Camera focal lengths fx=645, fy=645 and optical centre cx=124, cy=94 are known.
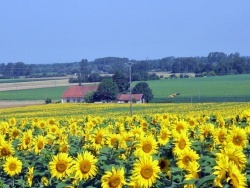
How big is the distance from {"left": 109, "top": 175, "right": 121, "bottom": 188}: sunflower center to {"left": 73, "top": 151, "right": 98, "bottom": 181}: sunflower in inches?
20.7

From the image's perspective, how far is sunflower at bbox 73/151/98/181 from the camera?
4.80 metres

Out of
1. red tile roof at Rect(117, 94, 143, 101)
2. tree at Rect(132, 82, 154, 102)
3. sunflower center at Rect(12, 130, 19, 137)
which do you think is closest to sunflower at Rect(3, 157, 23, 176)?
sunflower center at Rect(12, 130, 19, 137)

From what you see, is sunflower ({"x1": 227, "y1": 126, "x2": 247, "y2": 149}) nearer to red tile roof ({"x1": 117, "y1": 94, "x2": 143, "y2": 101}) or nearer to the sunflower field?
the sunflower field

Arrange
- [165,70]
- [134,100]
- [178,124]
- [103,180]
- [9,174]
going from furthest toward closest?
[165,70]
[134,100]
[178,124]
[9,174]
[103,180]

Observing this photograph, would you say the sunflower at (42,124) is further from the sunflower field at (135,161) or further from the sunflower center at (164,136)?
the sunflower center at (164,136)

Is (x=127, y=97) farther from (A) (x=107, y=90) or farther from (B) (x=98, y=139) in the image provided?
Result: (B) (x=98, y=139)

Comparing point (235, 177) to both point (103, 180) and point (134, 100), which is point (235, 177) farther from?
point (134, 100)

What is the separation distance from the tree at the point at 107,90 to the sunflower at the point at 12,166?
53.0 m

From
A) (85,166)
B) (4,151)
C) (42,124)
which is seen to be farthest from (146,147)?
(42,124)

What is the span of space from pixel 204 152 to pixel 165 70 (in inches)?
4631

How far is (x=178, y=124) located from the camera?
7.17m

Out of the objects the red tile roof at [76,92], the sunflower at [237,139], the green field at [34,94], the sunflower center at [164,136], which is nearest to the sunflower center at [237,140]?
the sunflower at [237,139]

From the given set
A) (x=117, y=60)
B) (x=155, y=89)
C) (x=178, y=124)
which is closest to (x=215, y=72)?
(x=155, y=89)

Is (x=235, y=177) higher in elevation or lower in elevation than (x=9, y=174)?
higher
